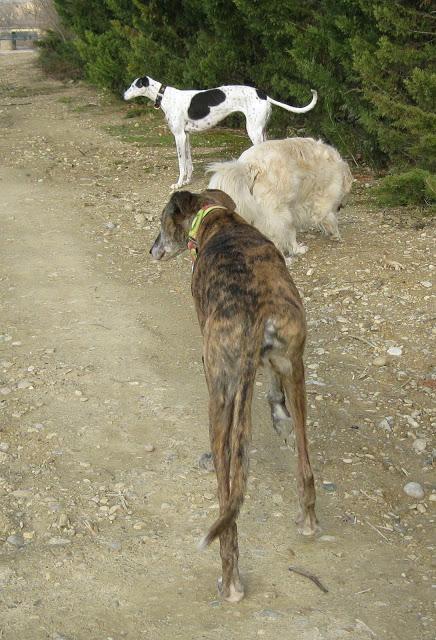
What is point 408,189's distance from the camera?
8.84 m

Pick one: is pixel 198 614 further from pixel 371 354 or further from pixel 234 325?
pixel 371 354

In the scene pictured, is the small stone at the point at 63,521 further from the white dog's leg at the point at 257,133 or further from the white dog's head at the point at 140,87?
the white dog's head at the point at 140,87

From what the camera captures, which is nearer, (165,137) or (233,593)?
(233,593)

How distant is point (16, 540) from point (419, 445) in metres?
2.46

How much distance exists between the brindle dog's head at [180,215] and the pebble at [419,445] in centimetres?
188

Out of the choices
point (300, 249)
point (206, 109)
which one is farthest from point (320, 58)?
point (300, 249)

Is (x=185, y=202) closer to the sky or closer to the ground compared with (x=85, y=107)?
closer to the sky

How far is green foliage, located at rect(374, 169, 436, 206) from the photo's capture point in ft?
27.4

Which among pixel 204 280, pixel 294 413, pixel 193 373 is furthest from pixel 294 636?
pixel 193 373

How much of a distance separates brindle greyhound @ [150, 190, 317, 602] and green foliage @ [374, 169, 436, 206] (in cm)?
457

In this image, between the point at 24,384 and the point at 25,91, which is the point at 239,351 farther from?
the point at 25,91

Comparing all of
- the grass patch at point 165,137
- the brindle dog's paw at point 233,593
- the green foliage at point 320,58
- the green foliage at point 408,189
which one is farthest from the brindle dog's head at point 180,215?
the grass patch at point 165,137

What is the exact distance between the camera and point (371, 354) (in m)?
6.10

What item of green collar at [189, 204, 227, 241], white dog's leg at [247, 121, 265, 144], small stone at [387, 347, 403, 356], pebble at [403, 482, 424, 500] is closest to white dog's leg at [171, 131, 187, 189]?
white dog's leg at [247, 121, 265, 144]
